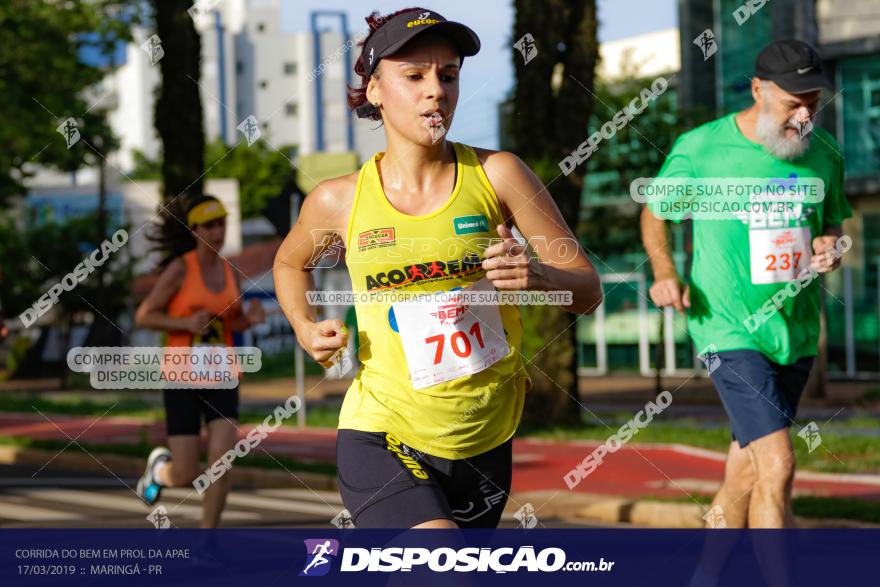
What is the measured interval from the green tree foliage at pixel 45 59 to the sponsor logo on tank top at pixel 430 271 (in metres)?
22.3

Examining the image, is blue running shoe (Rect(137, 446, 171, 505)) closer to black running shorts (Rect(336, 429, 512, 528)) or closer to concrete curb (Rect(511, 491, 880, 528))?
concrete curb (Rect(511, 491, 880, 528))

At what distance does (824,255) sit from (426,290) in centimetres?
215

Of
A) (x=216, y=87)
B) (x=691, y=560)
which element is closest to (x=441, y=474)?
(x=691, y=560)

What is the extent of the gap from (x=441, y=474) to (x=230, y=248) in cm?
5802

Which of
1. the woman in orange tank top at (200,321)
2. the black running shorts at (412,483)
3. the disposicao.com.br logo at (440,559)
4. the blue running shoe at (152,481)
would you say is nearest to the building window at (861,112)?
the blue running shoe at (152,481)

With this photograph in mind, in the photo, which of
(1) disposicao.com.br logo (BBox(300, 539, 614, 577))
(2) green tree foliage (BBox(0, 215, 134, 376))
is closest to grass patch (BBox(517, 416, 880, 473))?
(1) disposicao.com.br logo (BBox(300, 539, 614, 577))

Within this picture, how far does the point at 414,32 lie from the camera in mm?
3963

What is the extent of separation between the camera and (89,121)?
3117 centimetres

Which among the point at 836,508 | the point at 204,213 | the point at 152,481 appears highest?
the point at 204,213

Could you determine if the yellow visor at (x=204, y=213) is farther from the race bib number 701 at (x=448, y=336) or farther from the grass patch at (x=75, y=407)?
the grass patch at (x=75, y=407)

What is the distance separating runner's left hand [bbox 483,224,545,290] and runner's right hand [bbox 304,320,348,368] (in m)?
0.51

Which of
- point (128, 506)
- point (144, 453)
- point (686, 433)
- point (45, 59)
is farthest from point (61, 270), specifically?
point (128, 506)

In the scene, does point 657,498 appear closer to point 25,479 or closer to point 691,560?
point 691,560

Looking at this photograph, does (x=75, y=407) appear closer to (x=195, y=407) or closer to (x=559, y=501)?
(x=559, y=501)
